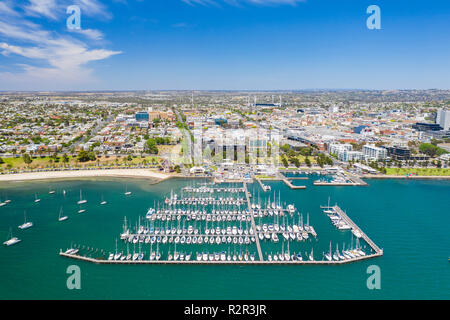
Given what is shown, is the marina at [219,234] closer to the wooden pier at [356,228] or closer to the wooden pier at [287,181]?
the wooden pier at [356,228]

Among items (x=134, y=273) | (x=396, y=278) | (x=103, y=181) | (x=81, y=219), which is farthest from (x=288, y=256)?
(x=103, y=181)

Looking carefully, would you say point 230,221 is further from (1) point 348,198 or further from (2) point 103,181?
(2) point 103,181

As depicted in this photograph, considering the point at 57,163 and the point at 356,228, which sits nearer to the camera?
the point at 356,228

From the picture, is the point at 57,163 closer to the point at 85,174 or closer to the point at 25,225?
the point at 85,174

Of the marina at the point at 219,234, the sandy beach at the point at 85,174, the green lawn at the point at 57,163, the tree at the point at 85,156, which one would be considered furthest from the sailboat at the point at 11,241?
the tree at the point at 85,156

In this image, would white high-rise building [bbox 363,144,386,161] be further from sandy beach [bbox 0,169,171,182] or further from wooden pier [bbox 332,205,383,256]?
sandy beach [bbox 0,169,171,182]

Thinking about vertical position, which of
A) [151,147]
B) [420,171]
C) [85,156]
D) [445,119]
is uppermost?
[445,119]

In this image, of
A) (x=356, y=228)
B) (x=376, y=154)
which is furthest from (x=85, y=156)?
(x=376, y=154)
